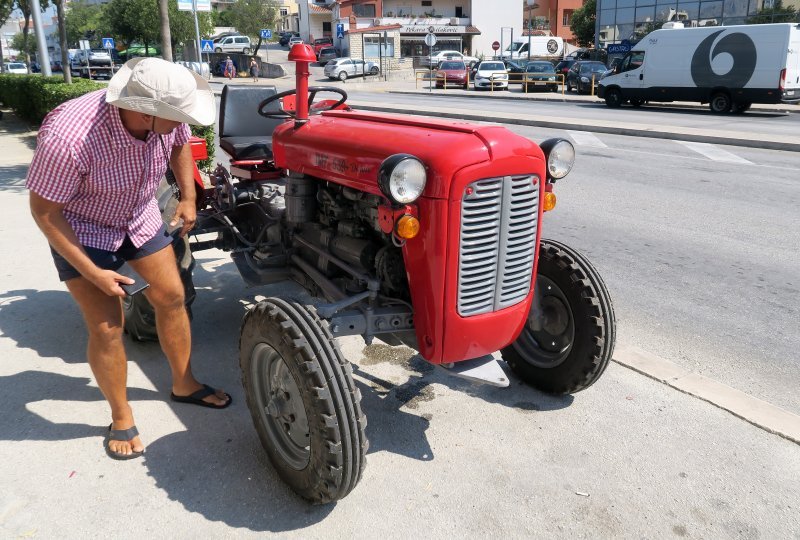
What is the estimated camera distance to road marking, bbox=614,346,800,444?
129 inches

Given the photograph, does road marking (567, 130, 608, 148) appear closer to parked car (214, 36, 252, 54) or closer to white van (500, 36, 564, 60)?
white van (500, 36, 564, 60)

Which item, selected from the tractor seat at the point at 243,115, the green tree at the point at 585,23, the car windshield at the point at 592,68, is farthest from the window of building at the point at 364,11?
the tractor seat at the point at 243,115

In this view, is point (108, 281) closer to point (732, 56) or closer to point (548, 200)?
point (548, 200)

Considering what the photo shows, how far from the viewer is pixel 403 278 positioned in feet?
10.2

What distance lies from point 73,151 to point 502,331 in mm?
1923

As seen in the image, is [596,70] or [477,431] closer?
[477,431]

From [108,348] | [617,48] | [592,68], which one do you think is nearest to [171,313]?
[108,348]

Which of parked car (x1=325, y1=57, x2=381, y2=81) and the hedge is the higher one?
parked car (x1=325, y1=57, x2=381, y2=81)

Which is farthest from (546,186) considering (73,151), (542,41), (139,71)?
(542,41)

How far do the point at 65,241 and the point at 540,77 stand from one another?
3244cm

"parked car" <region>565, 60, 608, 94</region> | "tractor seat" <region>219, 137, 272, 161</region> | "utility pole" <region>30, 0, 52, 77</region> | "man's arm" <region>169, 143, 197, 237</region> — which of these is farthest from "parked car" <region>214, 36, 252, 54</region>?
"man's arm" <region>169, 143, 197, 237</region>

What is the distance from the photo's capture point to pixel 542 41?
182 feet

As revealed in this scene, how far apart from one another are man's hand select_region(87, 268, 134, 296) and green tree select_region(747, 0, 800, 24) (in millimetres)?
41387

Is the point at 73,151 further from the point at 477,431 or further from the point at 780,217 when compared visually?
the point at 780,217
